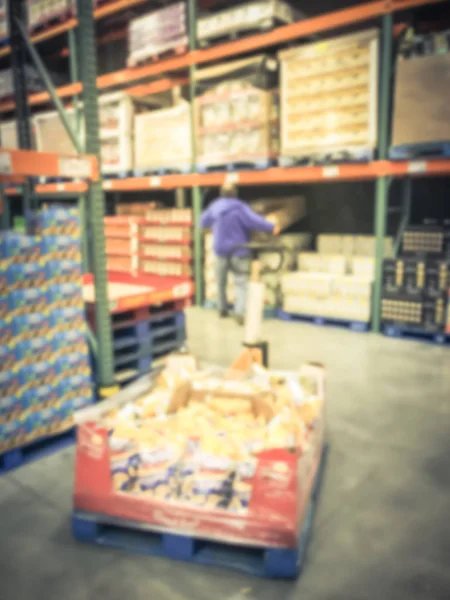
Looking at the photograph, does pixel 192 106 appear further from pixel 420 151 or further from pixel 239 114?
pixel 420 151

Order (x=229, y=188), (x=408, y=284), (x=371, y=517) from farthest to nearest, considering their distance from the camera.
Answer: (x=229, y=188) < (x=408, y=284) < (x=371, y=517)

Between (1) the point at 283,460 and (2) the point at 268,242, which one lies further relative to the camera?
(2) the point at 268,242

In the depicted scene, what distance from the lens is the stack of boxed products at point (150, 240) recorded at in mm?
8383

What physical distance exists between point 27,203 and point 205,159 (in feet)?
10.9

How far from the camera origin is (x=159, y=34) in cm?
777

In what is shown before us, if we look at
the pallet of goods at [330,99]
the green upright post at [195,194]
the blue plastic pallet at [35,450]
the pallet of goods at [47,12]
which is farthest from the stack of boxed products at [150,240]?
the blue plastic pallet at [35,450]

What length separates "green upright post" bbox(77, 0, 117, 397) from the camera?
3.57 metres

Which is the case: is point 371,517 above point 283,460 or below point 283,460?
below

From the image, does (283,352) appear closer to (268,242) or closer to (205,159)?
(268,242)

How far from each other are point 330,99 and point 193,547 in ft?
17.2

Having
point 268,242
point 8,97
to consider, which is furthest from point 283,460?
point 8,97

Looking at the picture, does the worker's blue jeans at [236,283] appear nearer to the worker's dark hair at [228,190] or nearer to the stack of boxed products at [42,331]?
the worker's dark hair at [228,190]

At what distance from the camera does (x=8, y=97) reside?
1092 centimetres

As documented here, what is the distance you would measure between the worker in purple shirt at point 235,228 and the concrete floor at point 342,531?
9.56 feet
